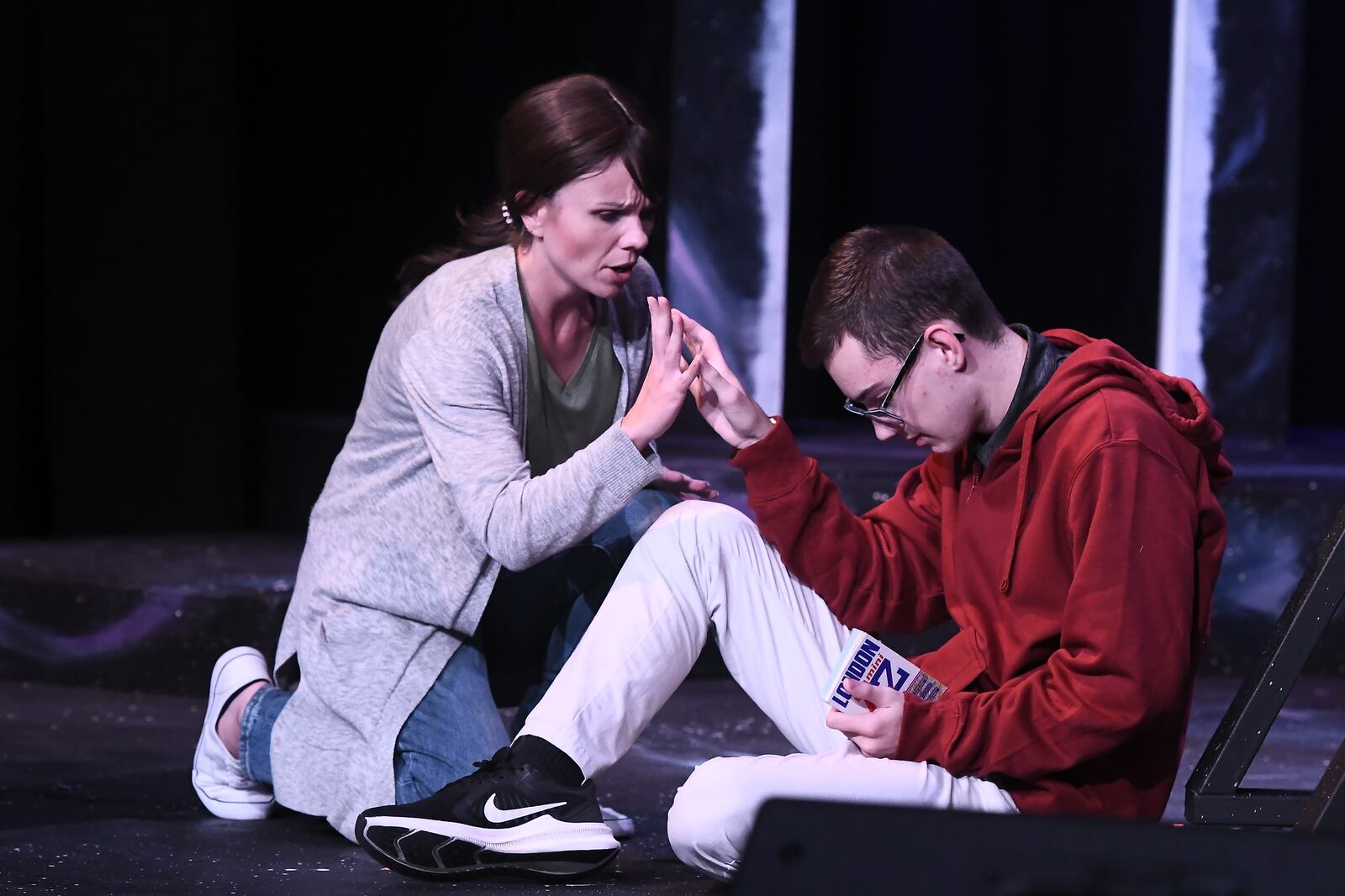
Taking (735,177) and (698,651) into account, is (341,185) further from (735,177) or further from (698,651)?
(698,651)

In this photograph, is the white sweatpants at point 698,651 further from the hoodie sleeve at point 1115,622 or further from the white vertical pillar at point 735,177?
the white vertical pillar at point 735,177

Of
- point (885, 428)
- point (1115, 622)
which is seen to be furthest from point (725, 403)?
point (1115, 622)

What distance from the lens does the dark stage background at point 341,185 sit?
13.1 ft

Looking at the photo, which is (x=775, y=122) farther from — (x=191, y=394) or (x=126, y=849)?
(x=126, y=849)

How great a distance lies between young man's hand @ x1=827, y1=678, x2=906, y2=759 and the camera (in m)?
1.57

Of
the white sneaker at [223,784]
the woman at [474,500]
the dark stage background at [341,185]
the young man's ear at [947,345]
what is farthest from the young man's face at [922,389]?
the dark stage background at [341,185]

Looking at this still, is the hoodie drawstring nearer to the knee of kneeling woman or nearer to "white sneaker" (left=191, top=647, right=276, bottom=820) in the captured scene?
the knee of kneeling woman

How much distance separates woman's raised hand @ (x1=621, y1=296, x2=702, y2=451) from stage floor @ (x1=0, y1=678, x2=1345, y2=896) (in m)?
0.51

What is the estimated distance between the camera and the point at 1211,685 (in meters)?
3.14

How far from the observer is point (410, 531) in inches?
81.8

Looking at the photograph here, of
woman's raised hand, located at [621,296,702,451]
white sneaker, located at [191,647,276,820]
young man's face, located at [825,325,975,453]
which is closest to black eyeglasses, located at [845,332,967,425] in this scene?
young man's face, located at [825,325,975,453]

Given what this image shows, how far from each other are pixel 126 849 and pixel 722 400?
0.89 meters

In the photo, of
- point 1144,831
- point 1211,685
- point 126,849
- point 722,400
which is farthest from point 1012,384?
point 1211,685

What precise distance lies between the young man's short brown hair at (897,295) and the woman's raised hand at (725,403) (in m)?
0.15
